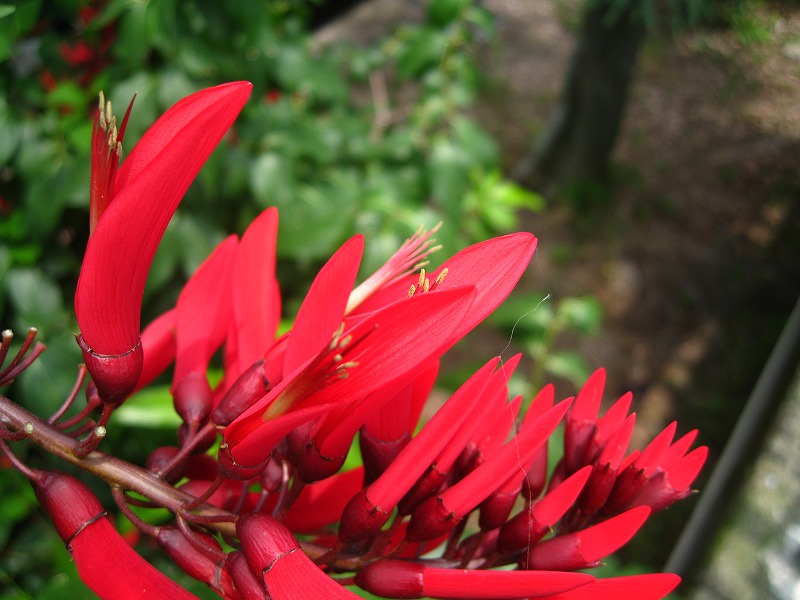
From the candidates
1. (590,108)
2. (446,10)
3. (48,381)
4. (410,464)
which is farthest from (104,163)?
(590,108)

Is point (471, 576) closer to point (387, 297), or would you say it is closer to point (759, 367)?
point (387, 297)

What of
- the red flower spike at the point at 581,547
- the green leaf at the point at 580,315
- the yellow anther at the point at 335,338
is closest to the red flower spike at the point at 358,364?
the yellow anther at the point at 335,338

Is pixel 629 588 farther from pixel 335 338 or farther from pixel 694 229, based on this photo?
pixel 694 229

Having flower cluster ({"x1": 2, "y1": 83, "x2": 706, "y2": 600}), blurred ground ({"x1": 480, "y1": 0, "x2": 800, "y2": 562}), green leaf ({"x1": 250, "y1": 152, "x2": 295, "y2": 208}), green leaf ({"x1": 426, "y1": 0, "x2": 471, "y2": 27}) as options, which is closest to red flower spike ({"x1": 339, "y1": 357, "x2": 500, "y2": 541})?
flower cluster ({"x1": 2, "y1": 83, "x2": 706, "y2": 600})

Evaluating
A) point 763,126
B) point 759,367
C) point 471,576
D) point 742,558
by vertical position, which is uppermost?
point 471,576

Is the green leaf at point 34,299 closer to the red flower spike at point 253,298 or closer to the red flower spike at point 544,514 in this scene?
the red flower spike at point 253,298

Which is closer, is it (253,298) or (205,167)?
(253,298)

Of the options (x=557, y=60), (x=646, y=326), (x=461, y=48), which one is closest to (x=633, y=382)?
(x=646, y=326)
